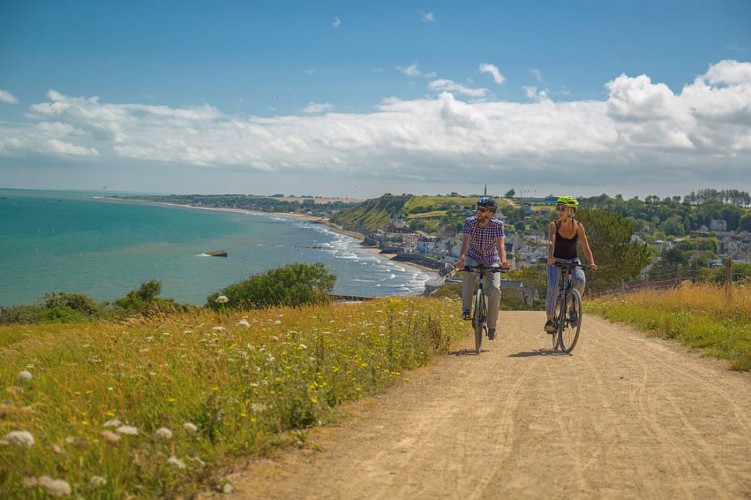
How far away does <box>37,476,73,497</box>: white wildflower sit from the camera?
3295 millimetres

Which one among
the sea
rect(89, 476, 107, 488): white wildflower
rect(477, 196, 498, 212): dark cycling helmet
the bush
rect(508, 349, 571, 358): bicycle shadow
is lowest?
the sea

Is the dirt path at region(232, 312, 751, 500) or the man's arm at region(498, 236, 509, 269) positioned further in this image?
the man's arm at region(498, 236, 509, 269)

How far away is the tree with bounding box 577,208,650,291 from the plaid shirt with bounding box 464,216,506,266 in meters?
39.4

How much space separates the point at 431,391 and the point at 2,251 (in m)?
145

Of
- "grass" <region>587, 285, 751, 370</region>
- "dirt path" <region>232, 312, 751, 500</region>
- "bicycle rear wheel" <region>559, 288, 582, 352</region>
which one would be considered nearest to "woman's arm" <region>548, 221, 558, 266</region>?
"bicycle rear wheel" <region>559, 288, 582, 352</region>

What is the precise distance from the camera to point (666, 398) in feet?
20.8

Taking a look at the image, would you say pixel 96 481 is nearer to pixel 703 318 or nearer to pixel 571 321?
pixel 571 321

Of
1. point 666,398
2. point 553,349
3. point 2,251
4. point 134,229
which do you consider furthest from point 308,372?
point 134,229

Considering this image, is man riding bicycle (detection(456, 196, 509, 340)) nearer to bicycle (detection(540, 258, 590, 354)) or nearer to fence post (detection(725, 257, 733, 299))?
bicycle (detection(540, 258, 590, 354))

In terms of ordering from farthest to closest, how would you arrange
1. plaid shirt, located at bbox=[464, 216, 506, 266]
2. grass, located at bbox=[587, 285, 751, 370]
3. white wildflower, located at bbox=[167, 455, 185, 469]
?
plaid shirt, located at bbox=[464, 216, 506, 266], grass, located at bbox=[587, 285, 751, 370], white wildflower, located at bbox=[167, 455, 185, 469]

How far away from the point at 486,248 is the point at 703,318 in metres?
5.11

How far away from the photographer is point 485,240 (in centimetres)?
970

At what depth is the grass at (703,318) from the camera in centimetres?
941

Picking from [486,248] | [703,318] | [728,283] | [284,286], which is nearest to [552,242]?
[486,248]
